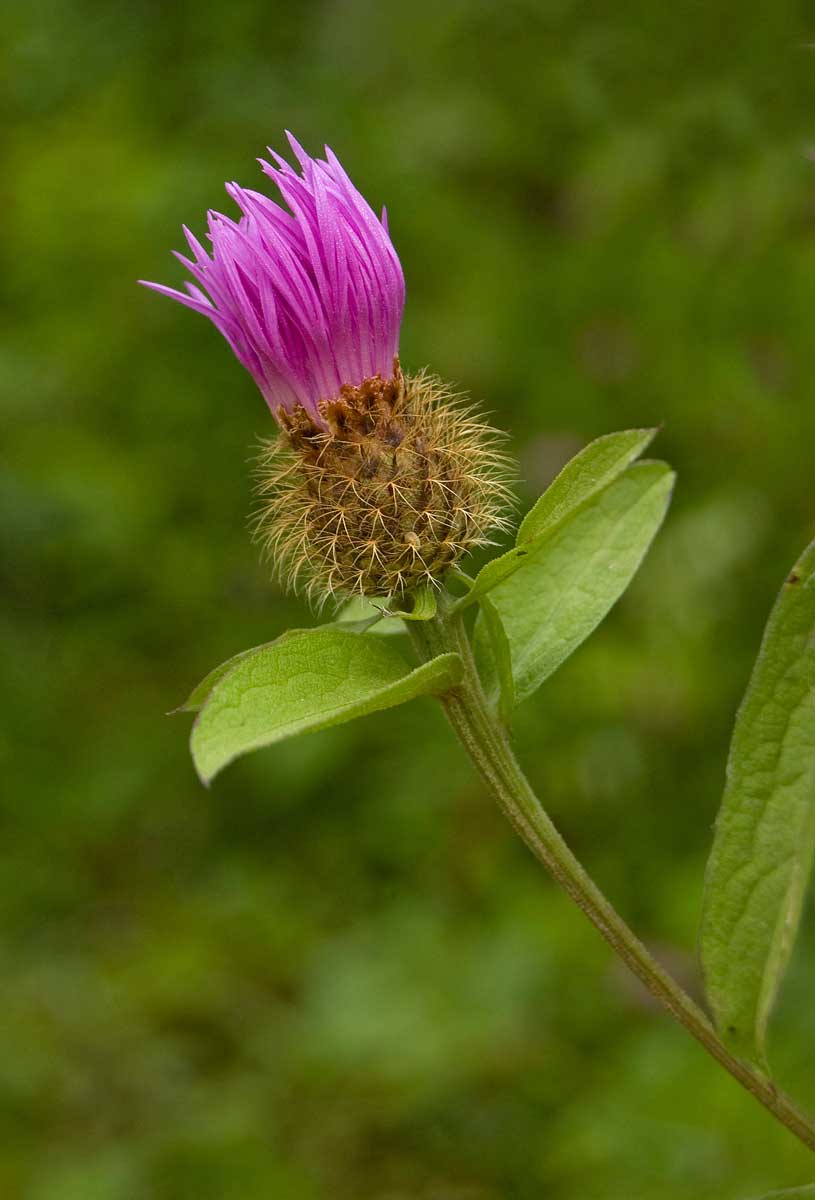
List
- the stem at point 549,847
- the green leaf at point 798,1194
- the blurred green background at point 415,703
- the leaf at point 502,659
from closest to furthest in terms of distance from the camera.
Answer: the green leaf at point 798,1194 → the stem at point 549,847 → the leaf at point 502,659 → the blurred green background at point 415,703

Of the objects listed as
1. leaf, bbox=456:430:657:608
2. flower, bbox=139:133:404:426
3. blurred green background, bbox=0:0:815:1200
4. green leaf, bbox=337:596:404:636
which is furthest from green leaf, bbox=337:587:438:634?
blurred green background, bbox=0:0:815:1200

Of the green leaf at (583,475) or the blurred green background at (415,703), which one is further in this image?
the blurred green background at (415,703)

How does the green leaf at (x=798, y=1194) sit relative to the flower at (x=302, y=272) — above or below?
below

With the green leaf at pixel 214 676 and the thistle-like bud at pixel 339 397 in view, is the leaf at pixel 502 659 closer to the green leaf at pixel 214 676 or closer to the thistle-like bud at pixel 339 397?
the thistle-like bud at pixel 339 397

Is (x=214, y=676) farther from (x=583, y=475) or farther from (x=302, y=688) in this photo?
(x=583, y=475)

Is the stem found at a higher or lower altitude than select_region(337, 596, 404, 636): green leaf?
lower

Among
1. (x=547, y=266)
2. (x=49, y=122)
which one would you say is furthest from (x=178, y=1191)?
(x=49, y=122)

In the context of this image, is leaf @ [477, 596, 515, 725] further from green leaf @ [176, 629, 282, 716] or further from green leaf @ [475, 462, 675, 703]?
green leaf @ [176, 629, 282, 716]

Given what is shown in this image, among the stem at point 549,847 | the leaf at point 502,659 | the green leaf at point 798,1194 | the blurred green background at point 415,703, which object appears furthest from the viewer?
the blurred green background at point 415,703

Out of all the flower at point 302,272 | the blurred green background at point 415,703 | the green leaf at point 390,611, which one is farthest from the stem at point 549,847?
the blurred green background at point 415,703
